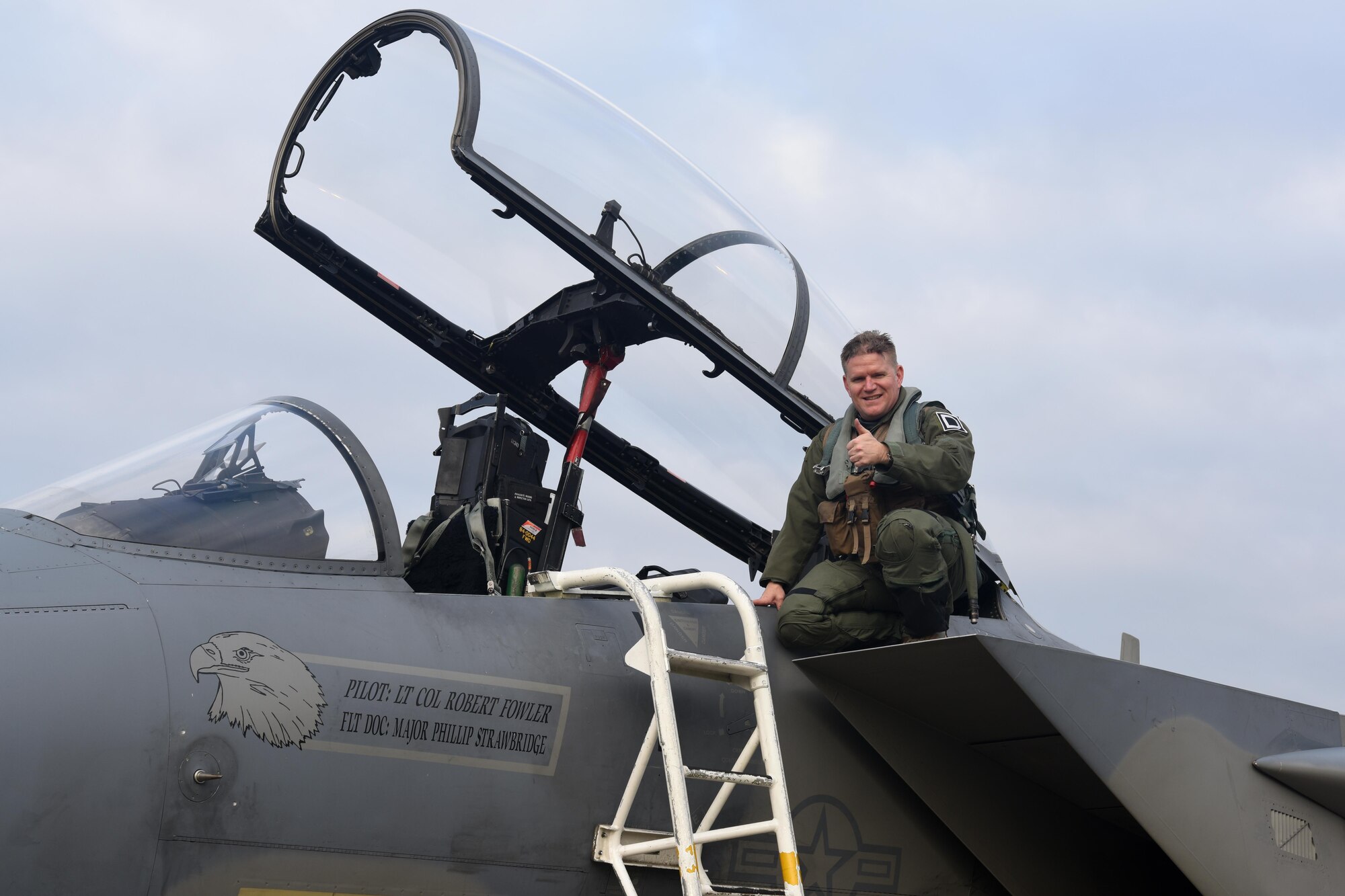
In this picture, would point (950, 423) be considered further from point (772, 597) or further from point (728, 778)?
point (728, 778)

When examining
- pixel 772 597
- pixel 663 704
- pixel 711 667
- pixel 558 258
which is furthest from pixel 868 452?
pixel 558 258

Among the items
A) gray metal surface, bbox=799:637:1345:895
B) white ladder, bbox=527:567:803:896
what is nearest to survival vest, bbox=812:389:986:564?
gray metal surface, bbox=799:637:1345:895

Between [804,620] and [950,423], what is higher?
[950,423]

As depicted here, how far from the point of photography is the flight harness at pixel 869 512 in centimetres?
423

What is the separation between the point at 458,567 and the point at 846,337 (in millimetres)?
2444

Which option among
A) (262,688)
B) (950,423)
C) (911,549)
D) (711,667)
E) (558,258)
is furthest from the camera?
(558,258)

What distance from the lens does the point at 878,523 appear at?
13.8 ft

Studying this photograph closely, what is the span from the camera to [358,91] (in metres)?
5.36

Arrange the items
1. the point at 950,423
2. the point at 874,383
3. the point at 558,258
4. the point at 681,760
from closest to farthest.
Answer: the point at 681,760
the point at 950,423
the point at 874,383
the point at 558,258

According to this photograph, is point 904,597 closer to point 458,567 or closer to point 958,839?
point 958,839

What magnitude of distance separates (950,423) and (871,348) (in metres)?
0.44

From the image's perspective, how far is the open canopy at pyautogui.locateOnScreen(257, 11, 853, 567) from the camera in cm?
482

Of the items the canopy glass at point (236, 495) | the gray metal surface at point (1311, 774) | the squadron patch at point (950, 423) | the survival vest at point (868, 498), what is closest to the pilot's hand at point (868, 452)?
the survival vest at point (868, 498)

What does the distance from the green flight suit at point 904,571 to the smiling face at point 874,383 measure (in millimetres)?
52
